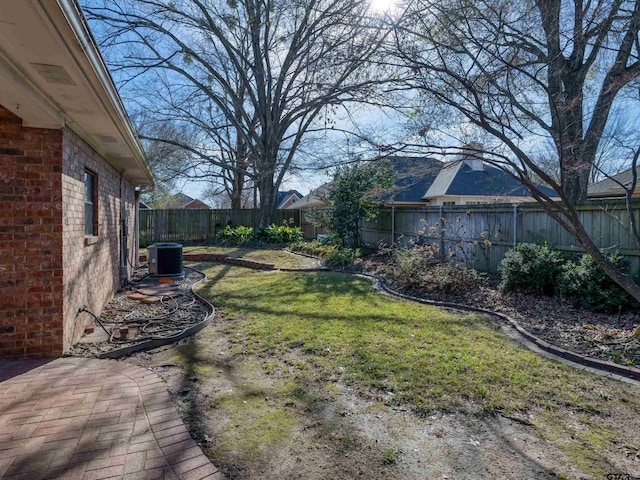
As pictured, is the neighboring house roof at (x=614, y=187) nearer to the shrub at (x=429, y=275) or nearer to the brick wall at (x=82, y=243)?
the shrub at (x=429, y=275)

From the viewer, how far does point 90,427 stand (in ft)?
8.57

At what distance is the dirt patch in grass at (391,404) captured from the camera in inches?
91.6

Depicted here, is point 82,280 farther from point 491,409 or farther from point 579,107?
point 579,107

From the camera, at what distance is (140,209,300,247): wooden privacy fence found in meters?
19.0

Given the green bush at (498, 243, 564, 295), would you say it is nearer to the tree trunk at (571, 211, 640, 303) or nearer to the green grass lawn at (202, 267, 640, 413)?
the green grass lawn at (202, 267, 640, 413)

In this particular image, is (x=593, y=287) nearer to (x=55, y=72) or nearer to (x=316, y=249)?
(x=55, y=72)

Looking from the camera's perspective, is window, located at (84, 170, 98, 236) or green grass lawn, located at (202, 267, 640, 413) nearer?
green grass lawn, located at (202, 267, 640, 413)

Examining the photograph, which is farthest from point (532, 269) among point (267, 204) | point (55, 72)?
point (267, 204)

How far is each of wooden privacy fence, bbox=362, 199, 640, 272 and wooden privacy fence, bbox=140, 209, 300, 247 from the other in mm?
10826

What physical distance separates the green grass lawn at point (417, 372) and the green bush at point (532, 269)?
4.86 ft

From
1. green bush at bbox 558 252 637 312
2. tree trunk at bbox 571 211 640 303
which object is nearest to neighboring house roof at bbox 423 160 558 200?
green bush at bbox 558 252 637 312

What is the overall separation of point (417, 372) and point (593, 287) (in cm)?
379

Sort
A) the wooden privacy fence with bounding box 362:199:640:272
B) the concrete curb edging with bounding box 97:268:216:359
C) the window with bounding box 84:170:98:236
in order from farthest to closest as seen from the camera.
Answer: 1. the wooden privacy fence with bounding box 362:199:640:272
2. the window with bounding box 84:170:98:236
3. the concrete curb edging with bounding box 97:268:216:359

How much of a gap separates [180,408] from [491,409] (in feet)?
8.07
